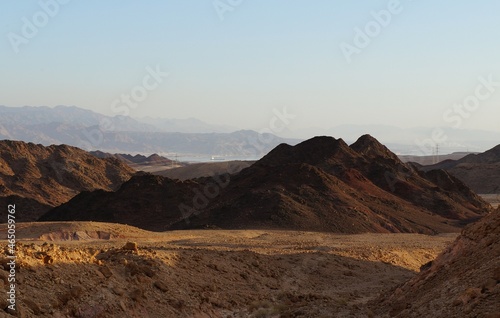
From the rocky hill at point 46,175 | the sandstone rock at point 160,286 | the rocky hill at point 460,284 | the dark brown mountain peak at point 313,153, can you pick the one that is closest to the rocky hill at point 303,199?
the dark brown mountain peak at point 313,153

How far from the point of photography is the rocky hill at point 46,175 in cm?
6031

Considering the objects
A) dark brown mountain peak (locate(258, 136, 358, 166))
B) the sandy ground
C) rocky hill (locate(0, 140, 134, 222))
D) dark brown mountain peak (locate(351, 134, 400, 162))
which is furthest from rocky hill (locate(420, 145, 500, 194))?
the sandy ground

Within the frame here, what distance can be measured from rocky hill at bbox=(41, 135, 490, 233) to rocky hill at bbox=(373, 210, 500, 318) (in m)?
24.6

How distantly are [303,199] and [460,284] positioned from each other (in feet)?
102

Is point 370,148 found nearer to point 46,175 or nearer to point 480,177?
point 480,177

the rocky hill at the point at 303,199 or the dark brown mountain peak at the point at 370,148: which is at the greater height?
the dark brown mountain peak at the point at 370,148

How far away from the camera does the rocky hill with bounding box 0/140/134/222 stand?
60.3 metres

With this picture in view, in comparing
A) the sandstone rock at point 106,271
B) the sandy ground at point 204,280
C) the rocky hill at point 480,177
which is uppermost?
the rocky hill at point 480,177

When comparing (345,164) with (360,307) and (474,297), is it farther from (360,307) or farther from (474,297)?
(474,297)

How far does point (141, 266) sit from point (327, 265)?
10518mm

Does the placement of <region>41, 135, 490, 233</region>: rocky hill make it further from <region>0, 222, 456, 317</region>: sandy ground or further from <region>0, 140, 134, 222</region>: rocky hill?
<region>0, 222, 456, 317</region>: sandy ground

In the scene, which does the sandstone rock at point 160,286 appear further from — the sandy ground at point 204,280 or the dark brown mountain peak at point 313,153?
the dark brown mountain peak at point 313,153

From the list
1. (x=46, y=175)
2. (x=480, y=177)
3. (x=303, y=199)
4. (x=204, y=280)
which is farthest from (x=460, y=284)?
(x=480, y=177)

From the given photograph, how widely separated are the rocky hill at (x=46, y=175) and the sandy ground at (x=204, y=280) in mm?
30477
